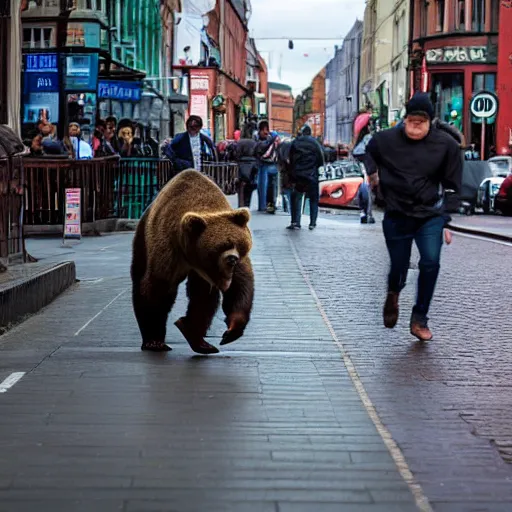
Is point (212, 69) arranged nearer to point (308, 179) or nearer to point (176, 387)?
point (308, 179)

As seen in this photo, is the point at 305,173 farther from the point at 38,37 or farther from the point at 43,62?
the point at 38,37

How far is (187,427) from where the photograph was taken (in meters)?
5.62

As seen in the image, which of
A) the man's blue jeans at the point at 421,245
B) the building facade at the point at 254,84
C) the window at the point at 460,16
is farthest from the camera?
the building facade at the point at 254,84

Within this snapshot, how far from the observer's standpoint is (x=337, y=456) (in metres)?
5.12

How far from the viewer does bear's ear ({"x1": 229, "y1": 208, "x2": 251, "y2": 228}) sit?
697cm

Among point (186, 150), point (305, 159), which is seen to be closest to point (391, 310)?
point (186, 150)

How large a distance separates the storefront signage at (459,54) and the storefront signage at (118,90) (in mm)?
30132

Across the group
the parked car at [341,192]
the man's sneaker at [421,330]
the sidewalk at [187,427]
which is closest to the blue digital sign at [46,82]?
the parked car at [341,192]

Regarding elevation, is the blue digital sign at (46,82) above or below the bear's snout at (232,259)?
above

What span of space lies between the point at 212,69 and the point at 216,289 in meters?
63.1

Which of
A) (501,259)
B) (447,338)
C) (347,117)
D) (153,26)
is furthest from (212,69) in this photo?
(447,338)

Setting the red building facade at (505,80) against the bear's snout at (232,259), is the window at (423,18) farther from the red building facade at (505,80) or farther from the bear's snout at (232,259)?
the bear's snout at (232,259)

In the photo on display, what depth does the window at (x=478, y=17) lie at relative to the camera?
5653cm

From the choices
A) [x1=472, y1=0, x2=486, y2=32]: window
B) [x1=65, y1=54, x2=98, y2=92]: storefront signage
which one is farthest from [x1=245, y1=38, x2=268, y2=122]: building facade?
[x1=65, y1=54, x2=98, y2=92]: storefront signage
